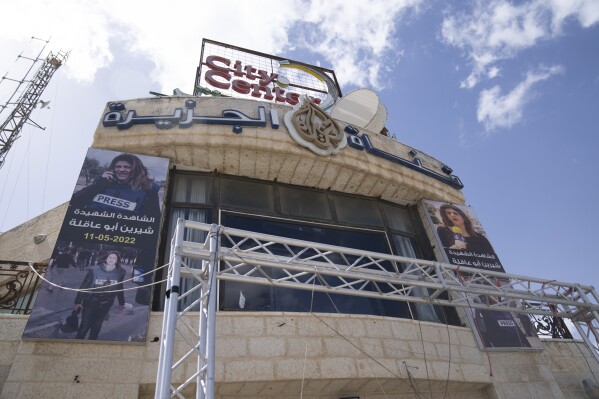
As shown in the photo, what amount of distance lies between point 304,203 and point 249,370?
15.6ft

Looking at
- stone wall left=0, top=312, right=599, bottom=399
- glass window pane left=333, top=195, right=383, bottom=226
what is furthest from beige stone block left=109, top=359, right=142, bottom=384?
glass window pane left=333, top=195, right=383, bottom=226

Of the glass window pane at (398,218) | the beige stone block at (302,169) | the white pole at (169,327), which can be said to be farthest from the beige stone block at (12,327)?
the glass window pane at (398,218)

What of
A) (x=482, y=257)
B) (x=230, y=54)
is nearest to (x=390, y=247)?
(x=482, y=257)

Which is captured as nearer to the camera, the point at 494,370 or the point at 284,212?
the point at 494,370

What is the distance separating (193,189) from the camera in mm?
9703

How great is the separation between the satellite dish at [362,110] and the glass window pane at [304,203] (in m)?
3.50

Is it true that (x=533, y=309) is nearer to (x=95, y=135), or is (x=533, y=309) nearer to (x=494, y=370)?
(x=494, y=370)

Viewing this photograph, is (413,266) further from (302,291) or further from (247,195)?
(247,195)

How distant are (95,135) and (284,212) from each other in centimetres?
480

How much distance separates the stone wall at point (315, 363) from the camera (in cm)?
602

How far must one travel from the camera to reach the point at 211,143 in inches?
382

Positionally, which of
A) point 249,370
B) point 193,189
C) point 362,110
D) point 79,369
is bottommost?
point 249,370

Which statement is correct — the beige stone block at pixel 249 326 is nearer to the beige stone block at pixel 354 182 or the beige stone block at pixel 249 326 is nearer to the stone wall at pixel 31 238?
the beige stone block at pixel 354 182

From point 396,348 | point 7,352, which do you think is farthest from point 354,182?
point 7,352
